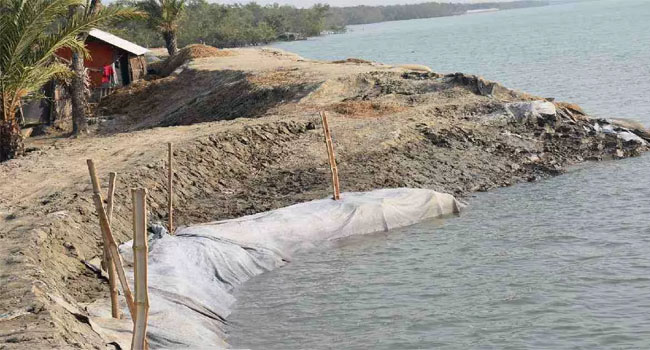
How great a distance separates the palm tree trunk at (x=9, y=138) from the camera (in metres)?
20.9

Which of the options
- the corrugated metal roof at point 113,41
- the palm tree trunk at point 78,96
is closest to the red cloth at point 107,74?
the corrugated metal roof at point 113,41

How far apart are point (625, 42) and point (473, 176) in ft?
164

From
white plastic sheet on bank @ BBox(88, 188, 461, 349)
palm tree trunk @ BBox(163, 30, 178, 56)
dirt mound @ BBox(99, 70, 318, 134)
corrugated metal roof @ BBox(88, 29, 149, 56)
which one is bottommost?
white plastic sheet on bank @ BBox(88, 188, 461, 349)

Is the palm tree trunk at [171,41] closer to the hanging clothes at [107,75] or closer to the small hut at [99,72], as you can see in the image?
the small hut at [99,72]

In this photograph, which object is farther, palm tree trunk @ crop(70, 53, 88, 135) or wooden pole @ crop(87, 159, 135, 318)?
palm tree trunk @ crop(70, 53, 88, 135)

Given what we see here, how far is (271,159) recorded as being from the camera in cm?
Answer: 1972

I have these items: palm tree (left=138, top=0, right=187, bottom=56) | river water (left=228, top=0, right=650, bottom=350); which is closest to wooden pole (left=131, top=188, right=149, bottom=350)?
river water (left=228, top=0, right=650, bottom=350)

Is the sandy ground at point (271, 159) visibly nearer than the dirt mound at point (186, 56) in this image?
Yes

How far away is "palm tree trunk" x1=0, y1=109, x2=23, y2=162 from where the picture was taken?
2091cm

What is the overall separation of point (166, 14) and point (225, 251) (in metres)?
39.5

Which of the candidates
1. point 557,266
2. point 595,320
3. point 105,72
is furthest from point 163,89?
point 595,320

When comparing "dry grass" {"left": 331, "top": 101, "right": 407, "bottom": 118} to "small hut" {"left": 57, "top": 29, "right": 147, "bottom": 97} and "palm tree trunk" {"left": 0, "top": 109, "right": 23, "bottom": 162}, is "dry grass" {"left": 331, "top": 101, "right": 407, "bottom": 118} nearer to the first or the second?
"palm tree trunk" {"left": 0, "top": 109, "right": 23, "bottom": 162}

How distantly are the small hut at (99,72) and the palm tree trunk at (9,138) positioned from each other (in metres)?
9.03

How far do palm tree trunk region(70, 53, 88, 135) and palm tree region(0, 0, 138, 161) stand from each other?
14.7 ft
